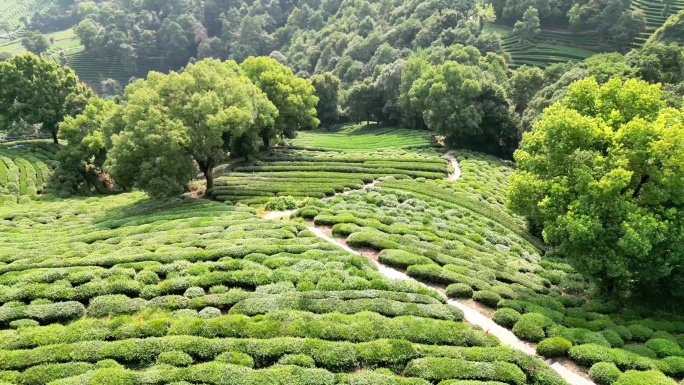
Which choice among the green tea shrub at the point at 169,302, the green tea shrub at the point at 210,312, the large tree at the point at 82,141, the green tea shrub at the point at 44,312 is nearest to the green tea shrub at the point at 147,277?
the green tea shrub at the point at 169,302

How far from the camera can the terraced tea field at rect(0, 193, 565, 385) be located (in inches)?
606

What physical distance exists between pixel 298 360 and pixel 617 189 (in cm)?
1613

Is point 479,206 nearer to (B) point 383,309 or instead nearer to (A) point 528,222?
(A) point 528,222

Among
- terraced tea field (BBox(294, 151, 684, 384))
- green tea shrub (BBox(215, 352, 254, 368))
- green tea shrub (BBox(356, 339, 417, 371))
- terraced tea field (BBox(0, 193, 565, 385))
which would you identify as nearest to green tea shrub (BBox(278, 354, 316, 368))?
terraced tea field (BBox(0, 193, 565, 385))

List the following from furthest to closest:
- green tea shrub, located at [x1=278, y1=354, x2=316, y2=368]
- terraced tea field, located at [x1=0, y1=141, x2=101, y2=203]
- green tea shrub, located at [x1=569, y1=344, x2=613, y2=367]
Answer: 1. terraced tea field, located at [x1=0, y1=141, x2=101, y2=203]
2. green tea shrub, located at [x1=569, y1=344, x2=613, y2=367]
3. green tea shrub, located at [x1=278, y1=354, x2=316, y2=368]

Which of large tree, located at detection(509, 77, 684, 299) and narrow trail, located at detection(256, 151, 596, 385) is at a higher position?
large tree, located at detection(509, 77, 684, 299)

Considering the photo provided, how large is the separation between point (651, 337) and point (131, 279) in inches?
919

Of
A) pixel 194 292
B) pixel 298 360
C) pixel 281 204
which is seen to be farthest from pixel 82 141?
pixel 298 360

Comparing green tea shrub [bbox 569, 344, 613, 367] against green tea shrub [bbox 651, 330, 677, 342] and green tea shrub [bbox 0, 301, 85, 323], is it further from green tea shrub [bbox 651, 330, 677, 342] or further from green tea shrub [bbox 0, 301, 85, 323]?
green tea shrub [bbox 0, 301, 85, 323]

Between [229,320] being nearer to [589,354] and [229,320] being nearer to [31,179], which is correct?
[589,354]

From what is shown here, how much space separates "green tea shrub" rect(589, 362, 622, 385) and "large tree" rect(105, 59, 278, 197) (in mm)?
30466

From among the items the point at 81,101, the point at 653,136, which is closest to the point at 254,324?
the point at 653,136

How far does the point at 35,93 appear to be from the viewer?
60812mm

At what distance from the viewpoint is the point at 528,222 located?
37188 millimetres
